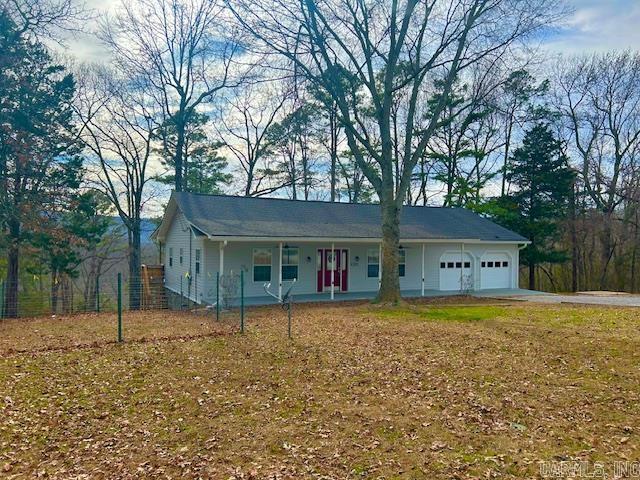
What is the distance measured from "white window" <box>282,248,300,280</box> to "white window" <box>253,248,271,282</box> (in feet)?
1.92

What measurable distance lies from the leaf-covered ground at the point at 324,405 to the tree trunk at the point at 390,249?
4333 millimetres

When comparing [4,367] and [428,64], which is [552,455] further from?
[428,64]

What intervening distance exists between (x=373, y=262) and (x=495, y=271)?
6.54 meters

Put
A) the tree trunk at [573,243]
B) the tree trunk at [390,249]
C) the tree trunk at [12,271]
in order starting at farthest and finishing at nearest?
the tree trunk at [573,243], the tree trunk at [12,271], the tree trunk at [390,249]

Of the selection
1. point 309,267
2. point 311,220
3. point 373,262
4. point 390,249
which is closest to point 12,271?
point 309,267

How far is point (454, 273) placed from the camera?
20.2 m

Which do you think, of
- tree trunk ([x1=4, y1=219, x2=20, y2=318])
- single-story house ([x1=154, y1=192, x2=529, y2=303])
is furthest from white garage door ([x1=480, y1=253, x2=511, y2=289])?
tree trunk ([x1=4, y1=219, x2=20, y2=318])

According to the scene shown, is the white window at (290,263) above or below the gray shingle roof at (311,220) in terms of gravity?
below

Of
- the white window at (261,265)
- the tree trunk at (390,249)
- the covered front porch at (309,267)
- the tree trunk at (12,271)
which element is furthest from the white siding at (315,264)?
the tree trunk at (12,271)

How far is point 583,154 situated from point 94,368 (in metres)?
29.2

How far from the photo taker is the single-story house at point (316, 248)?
15938mm

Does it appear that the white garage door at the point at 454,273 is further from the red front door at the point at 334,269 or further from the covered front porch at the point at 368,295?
the red front door at the point at 334,269

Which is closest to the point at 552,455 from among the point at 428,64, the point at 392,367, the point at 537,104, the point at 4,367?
the point at 392,367

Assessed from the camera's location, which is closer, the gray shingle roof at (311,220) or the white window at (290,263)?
the gray shingle roof at (311,220)
